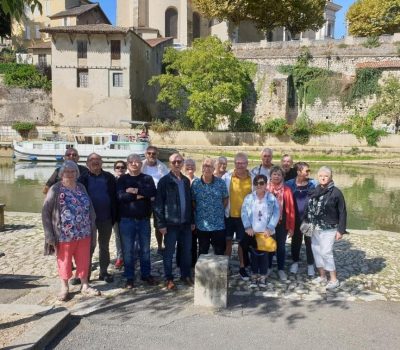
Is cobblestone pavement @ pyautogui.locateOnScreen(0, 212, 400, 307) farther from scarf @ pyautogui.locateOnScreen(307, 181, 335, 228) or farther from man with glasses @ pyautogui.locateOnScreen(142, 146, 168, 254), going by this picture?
man with glasses @ pyautogui.locateOnScreen(142, 146, 168, 254)

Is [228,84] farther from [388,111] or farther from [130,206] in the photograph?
[130,206]

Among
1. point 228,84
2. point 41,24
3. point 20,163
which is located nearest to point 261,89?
point 228,84

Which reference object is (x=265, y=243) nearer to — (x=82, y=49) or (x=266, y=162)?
(x=266, y=162)

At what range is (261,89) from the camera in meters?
36.7

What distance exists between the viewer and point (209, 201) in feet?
18.7

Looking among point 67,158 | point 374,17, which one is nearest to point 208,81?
point 374,17

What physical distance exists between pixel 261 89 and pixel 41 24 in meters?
30.8

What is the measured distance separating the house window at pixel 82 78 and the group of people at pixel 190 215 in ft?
102

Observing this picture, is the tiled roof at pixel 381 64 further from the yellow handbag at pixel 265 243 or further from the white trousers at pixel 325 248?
the yellow handbag at pixel 265 243

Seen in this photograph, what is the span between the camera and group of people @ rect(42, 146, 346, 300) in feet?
17.6

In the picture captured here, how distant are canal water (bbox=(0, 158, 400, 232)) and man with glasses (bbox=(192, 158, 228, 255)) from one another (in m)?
6.91

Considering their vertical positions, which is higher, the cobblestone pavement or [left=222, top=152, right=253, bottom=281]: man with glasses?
[left=222, top=152, right=253, bottom=281]: man with glasses

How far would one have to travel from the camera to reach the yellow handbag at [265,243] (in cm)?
570

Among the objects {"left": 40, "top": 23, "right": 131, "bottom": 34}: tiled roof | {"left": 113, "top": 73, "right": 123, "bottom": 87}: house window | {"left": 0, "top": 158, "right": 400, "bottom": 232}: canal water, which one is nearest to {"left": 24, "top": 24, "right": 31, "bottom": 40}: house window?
{"left": 40, "top": 23, "right": 131, "bottom": 34}: tiled roof
